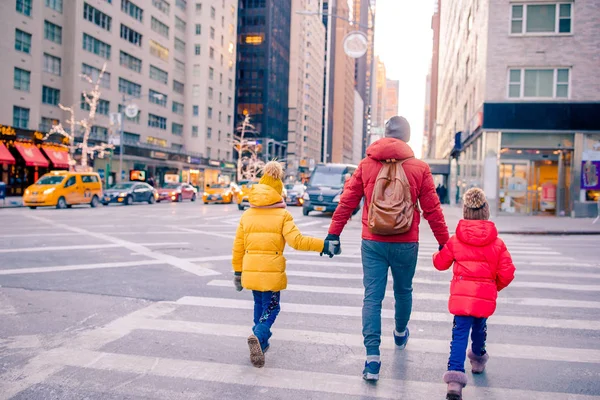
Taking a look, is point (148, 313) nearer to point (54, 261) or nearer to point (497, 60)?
point (54, 261)

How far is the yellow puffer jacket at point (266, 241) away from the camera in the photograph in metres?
4.64

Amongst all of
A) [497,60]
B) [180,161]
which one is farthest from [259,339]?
[180,161]

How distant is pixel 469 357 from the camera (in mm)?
4590

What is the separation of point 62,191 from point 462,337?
87.3 ft

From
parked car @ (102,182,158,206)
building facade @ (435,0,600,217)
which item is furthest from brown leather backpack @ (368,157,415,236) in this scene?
parked car @ (102,182,158,206)

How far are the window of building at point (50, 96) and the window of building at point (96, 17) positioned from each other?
7.77m

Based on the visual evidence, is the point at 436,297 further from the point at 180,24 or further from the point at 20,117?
the point at 180,24

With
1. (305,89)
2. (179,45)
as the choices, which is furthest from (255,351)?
(305,89)

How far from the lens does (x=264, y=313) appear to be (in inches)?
186

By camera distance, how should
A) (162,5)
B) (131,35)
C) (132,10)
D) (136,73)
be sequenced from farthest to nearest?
(162,5)
(136,73)
(132,10)
(131,35)

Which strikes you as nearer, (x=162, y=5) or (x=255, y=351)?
(x=255, y=351)

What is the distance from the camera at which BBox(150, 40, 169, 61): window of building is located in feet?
202

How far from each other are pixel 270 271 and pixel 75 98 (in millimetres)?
46457

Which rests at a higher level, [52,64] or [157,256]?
[52,64]
